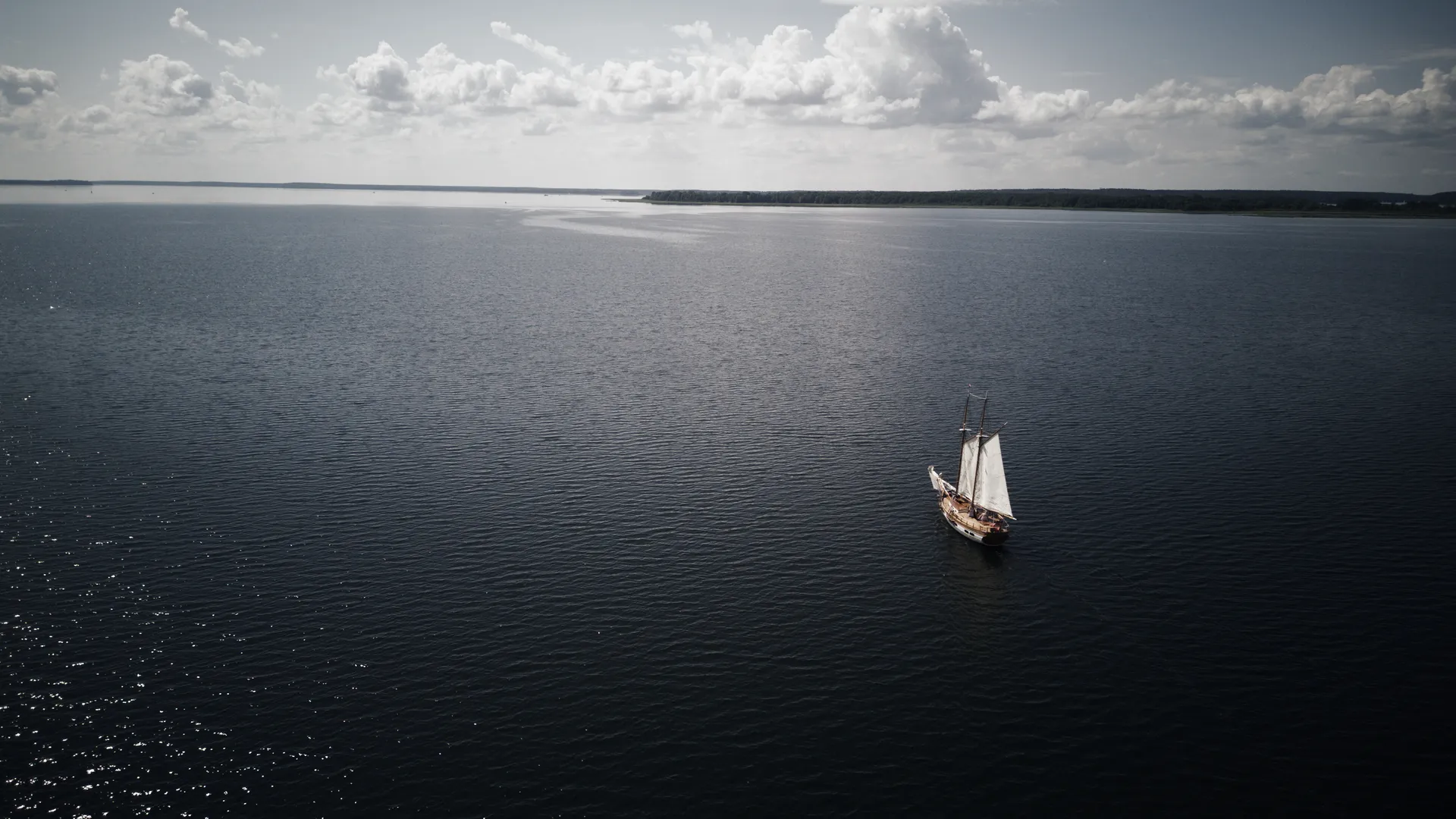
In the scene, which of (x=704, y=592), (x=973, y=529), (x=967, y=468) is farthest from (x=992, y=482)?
(x=704, y=592)

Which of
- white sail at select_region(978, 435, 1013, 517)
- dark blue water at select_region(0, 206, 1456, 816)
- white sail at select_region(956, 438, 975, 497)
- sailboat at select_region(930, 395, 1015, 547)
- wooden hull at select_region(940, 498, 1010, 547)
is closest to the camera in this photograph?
dark blue water at select_region(0, 206, 1456, 816)

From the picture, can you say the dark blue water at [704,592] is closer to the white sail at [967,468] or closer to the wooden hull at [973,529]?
the wooden hull at [973,529]

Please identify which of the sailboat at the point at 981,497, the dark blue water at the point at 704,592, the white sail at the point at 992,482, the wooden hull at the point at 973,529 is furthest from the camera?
the white sail at the point at 992,482

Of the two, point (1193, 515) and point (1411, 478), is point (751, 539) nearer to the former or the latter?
point (1193, 515)

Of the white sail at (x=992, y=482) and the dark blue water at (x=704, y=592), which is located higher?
the white sail at (x=992, y=482)

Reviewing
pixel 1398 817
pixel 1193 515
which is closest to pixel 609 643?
pixel 1398 817

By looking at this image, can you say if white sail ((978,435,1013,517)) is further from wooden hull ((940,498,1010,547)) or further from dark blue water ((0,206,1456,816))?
dark blue water ((0,206,1456,816))

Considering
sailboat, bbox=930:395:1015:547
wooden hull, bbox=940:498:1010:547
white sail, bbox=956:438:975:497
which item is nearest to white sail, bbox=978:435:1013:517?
sailboat, bbox=930:395:1015:547

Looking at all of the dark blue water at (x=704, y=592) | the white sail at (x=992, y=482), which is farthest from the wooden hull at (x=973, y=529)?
the white sail at (x=992, y=482)
